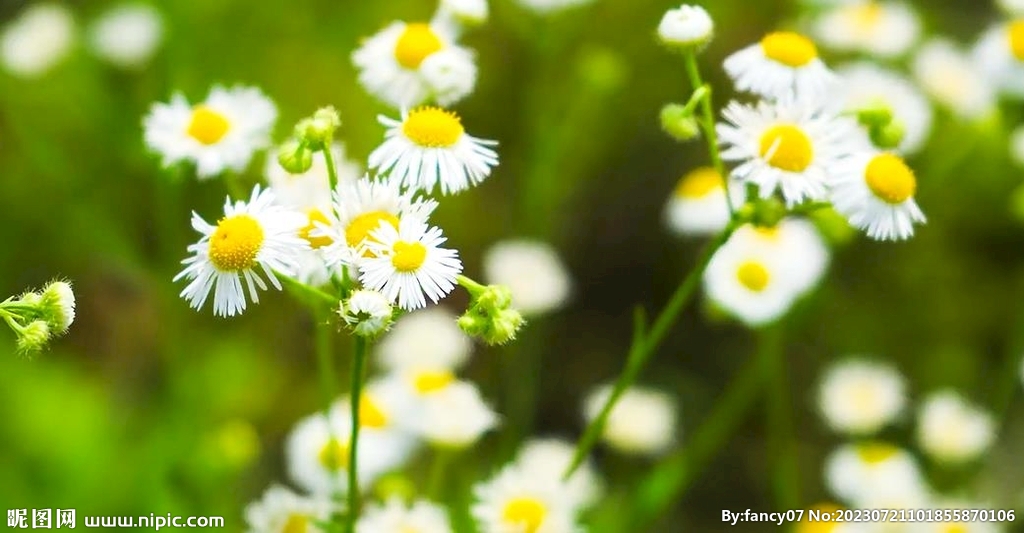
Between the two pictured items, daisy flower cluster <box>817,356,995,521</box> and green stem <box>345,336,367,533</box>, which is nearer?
green stem <box>345,336,367,533</box>

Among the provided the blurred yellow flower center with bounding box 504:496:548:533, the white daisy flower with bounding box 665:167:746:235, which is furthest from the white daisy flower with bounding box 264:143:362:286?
the white daisy flower with bounding box 665:167:746:235

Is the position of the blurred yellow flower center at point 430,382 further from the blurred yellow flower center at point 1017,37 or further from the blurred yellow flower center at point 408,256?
the blurred yellow flower center at point 1017,37

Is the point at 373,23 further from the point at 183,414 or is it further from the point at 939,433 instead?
the point at 939,433

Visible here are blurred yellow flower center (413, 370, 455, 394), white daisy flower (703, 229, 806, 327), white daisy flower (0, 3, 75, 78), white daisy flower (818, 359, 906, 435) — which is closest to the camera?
blurred yellow flower center (413, 370, 455, 394)

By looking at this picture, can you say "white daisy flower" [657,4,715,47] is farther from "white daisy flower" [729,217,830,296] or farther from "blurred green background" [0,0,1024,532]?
"blurred green background" [0,0,1024,532]

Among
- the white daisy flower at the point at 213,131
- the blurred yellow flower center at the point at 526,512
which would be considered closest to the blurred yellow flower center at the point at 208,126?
the white daisy flower at the point at 213,131

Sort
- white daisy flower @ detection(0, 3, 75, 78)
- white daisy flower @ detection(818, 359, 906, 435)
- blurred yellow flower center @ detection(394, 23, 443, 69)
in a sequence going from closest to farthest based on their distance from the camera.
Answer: blurred yellow flower center @ detection(394, 23, 443, 69) → white daisy flower @ detection(818, 359, 906, 435) → white daisy flower @ detection(0, 3, 75, 78)
